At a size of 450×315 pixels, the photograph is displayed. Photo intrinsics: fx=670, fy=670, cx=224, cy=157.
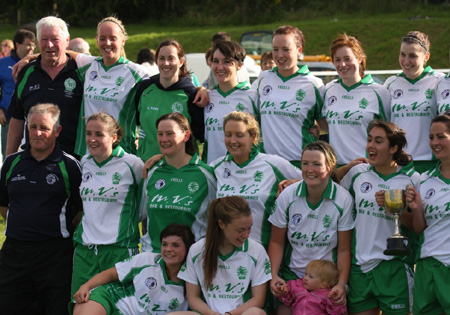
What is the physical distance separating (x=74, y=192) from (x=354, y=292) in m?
2.56

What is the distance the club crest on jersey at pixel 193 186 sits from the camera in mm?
5714

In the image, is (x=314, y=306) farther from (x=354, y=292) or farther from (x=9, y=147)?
(x=9, y=147)

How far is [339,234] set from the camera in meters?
5.46

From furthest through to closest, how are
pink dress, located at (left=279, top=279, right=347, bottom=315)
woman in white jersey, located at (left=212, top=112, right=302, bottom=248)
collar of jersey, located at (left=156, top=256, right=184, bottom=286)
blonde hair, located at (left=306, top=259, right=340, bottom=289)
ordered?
woman in white jersey, located at (left=212, top=112, right=302, bottom=248), collar of jersey, located at (left=156, top=256, right=184, bottom=286), blonde hair, located at (left=306, top=259, right=340, bottom=289), pink dress, located at (left=279, top=279, right=347, bottom=315)

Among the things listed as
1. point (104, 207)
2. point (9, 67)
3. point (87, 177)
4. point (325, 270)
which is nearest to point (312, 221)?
point (325, 270)

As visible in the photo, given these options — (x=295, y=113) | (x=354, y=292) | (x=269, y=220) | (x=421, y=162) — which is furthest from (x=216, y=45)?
(x=354, y=292)

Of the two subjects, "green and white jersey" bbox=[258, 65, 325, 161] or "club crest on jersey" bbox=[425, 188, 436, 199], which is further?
"green and white jersey" bbox=[258, 65, 325, 161]

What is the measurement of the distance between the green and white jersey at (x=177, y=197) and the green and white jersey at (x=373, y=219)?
1.28 metres

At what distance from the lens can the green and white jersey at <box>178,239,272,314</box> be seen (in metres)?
5.28

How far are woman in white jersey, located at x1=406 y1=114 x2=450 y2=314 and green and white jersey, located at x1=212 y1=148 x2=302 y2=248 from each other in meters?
1.16

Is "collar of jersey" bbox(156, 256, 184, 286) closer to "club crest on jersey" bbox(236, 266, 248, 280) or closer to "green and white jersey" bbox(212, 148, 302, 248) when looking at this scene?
"club crest on jersey" bbox(236, 266, 248, 280)

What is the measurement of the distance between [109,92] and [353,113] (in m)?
2.30

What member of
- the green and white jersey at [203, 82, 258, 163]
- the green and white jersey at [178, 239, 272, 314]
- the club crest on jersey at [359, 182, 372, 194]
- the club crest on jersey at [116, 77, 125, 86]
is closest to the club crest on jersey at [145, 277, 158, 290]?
the green and white jersey at [178, 239, 272, 314]

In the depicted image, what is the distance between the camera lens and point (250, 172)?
18.6 ft
